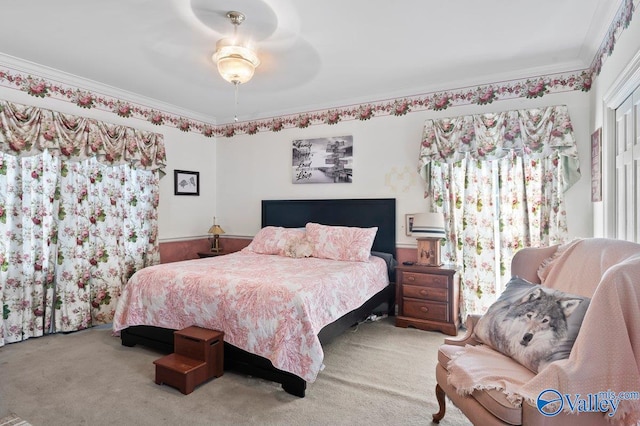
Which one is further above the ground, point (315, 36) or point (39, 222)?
point (315, 36)

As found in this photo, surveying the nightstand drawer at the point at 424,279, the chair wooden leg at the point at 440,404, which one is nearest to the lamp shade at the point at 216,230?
the nightstand drawer at the point at 424,279

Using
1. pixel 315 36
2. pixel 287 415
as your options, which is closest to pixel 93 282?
pixel 287 415

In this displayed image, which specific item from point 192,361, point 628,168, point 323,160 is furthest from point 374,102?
point 192,361

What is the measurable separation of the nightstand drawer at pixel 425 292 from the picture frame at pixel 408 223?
69 cm

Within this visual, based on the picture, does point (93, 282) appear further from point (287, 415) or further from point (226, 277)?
point (287, 415)

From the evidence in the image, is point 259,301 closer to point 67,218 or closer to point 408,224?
point 408,224

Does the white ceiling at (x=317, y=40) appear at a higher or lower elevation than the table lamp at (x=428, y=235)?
higher

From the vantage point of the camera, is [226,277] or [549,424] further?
[226,277]

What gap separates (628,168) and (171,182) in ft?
15.6

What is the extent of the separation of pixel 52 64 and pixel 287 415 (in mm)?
3783

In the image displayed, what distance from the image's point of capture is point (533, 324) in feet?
5.43

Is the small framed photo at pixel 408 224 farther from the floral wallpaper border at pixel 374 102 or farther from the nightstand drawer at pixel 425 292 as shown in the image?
the floral wallpaper border at pixel 374 102

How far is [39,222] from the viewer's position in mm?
3422

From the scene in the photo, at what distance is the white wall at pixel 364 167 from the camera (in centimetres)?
336
